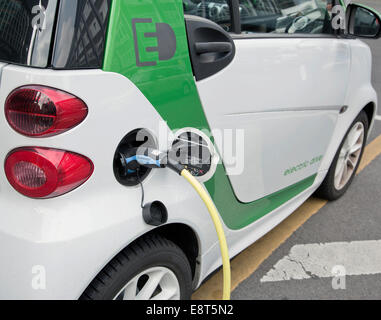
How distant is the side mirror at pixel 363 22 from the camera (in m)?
2.37

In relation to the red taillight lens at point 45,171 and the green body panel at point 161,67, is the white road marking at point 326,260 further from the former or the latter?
the red taillight lens at point 45,171

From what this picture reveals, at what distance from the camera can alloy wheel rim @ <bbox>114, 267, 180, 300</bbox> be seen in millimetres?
1369

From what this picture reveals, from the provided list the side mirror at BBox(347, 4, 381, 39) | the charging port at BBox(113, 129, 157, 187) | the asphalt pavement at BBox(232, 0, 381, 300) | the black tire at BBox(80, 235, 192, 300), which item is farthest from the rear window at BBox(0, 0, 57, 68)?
the side mirror at BBox(347, 4, 381, 39)

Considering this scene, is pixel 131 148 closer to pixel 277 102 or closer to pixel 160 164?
pixel 160 164

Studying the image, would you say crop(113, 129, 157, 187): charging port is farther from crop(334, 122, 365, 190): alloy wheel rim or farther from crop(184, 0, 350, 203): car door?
crop(334, 122, 365, 190): alloy wheel rim

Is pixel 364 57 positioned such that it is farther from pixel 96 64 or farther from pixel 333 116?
pixel 96 64

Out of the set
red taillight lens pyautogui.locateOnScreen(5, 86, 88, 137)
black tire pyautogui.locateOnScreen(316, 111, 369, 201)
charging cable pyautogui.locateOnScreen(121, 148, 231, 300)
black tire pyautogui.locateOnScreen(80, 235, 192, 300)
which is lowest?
black tire pyautogui.locateOnScreen(316, 111, 369, 201)

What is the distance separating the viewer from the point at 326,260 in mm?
2303

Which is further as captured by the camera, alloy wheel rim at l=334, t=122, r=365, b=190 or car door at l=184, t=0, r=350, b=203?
alloy wheel rim at l=334, t=122, r=365, b=190

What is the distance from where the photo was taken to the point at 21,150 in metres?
1.14

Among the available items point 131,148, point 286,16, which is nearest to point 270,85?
point 286,16

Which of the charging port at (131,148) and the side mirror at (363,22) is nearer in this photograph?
the charging port at (131,148)

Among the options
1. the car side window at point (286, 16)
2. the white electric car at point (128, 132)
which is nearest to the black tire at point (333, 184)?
the car side window at point (286, 16)
